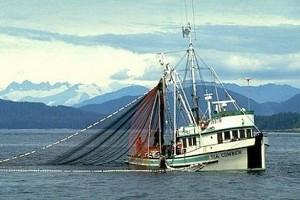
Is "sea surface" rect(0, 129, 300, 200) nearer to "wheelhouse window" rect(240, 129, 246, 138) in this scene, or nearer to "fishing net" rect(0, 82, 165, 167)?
"fishing net" rect(0, 82, 165, 167)

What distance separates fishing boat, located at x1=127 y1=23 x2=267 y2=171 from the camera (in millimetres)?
71188

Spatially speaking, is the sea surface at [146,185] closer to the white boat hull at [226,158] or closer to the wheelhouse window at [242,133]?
the white boat hull at [226,158]

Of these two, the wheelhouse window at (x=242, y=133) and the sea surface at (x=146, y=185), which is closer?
the sea surface at (x=146, y=185)

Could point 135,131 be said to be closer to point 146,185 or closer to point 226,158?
point 226,158

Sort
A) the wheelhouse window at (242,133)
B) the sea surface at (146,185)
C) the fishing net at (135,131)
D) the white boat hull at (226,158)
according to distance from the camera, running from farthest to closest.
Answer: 1. the fishing net at (135,131)
2. the wheelhouse window at (242,133)
3. the white boat hull at (226,158)
4. the sea surface at (146,185)

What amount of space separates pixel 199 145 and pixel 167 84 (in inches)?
317

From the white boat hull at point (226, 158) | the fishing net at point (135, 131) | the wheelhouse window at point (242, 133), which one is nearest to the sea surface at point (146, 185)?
the white boat hull at point (226, 158)

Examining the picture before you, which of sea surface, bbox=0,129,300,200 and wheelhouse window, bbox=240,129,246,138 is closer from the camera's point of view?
sea surface, bbox=0,129,300,200

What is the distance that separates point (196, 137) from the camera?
7281 cm

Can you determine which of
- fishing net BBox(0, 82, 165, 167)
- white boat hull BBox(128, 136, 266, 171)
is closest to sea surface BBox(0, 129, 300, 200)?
white boat hull BBox(128, 136, 266, 171)

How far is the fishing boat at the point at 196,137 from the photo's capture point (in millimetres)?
71188

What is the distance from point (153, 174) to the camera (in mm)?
73000

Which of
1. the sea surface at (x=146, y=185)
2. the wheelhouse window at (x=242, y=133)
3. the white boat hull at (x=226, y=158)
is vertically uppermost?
the wheelhouse window at (x=242, y=133)

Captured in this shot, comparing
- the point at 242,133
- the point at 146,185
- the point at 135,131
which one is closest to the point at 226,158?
the point at 242,133
